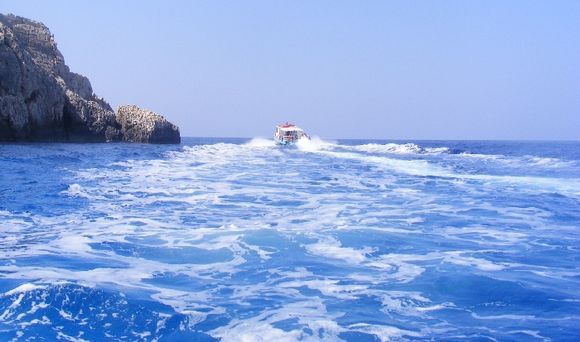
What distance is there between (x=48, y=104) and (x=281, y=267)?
45.1 m

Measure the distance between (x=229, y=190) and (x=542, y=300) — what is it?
10.1 m

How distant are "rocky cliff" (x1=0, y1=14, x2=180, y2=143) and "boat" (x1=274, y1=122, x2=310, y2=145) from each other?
13.7 m

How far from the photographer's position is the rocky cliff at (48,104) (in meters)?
40.0

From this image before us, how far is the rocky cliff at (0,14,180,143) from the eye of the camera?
4003 cm

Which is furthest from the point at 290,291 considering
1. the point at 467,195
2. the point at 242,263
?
the point at 467,195

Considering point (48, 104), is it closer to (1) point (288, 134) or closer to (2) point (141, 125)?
(2) point (141, 125)

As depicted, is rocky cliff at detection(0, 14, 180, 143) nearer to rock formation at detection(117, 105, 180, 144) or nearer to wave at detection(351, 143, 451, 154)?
rock formation at detection(117, 105, 180, 144)

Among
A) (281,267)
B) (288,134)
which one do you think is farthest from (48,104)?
(281,267)

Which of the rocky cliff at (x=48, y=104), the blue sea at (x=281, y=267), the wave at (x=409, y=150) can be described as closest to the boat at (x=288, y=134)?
the wave at (x=409, y=150)

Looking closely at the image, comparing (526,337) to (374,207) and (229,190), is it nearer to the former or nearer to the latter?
(374,207)

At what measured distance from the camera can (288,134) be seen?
65000 millimetres

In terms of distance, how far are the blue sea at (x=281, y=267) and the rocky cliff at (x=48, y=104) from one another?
31.2m

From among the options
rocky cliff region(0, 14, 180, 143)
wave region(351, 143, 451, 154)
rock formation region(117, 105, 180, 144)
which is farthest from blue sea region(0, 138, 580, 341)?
rock formation region(117, 105, 180, 144)

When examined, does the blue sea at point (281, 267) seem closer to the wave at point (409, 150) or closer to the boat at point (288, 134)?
the wave at point (409, 150)
